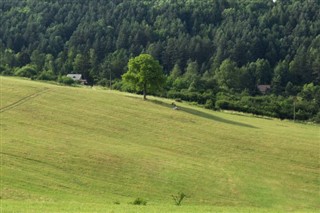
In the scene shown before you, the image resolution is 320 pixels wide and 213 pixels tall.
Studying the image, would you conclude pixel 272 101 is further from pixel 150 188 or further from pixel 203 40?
pixel 150 188

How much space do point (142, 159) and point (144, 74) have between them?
40839 millimetres

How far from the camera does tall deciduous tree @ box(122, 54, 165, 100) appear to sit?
90.6 metres

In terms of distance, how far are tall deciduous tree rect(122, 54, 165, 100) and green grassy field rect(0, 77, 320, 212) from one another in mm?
9173

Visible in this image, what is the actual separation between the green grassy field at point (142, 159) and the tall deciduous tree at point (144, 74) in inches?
361

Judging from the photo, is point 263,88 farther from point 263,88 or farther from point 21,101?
point 21,101

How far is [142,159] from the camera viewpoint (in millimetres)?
51250

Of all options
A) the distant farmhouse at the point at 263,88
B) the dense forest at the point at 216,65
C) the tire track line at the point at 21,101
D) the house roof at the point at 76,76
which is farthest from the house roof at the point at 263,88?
the tire track line at the point at 21,101

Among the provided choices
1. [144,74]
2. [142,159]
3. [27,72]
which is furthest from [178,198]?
[27,72]

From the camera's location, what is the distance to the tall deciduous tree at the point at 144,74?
3565 inches

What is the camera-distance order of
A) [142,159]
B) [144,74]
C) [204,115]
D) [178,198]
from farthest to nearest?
[144,74], [204,115], [142,159], [178,198]

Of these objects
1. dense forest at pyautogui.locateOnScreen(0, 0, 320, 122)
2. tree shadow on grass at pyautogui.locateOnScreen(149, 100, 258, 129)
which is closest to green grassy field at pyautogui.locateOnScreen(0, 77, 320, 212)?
tree shadow on grass at pyautogui.locateOnScreen(149, 100, 258, 129)

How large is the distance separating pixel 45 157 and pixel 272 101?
84481mm

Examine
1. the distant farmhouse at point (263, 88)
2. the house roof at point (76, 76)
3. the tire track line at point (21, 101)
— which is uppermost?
the distant farmhouse at point (263, 88)

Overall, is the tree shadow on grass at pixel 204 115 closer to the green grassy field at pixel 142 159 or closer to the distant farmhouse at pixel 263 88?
the green grassy field at pixel 142 159
